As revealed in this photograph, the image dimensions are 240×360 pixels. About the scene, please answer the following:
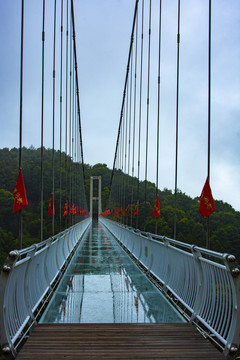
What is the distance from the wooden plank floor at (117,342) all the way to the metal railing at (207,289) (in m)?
0.14

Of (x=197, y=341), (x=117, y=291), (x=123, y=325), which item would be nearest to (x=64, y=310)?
(x=123, y=325)

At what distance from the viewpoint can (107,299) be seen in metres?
5.00

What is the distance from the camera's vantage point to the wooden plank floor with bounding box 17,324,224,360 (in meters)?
2.97

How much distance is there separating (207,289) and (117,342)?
38.4 inches

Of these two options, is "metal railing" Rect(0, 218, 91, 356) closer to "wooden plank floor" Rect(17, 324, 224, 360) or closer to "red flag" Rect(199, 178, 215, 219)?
"wooden plank floor" Rect(17, 324, 224, 360)

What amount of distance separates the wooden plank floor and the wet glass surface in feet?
1.02

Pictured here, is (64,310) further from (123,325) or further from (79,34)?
(79,34)

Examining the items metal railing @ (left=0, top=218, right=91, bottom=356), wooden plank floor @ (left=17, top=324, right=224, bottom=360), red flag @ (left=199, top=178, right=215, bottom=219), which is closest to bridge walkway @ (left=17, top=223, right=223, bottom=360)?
wooden plank floor @ (left=17, top=324, right=224, bottom=360)

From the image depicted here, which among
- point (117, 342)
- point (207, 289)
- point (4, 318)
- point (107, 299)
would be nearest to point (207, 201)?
point (107, 299)

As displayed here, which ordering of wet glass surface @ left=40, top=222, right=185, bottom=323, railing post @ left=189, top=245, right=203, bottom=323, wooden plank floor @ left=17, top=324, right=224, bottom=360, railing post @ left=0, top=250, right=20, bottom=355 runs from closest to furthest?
railing post @ left=0, top=250, right=20, bottom=355 < wooden plank floor @ left=17, top=324, right=224, bottom=360 < railing post @ left=189, top=245, right=203, bottom=323 < wet glass surface @ left=40, top=222, right=185, bottom=323

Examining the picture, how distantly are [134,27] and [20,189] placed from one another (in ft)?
52.5

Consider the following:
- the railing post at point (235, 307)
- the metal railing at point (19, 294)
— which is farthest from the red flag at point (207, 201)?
the railing post at point (235, 307)

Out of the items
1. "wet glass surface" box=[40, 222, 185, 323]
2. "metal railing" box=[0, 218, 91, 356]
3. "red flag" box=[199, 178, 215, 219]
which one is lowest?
"wet glass surface" box=[40, 222, 185, 323]

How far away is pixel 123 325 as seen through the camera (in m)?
3.82
